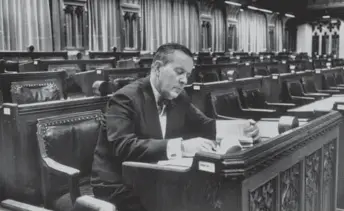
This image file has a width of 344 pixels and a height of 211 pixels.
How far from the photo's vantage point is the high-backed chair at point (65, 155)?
212cm

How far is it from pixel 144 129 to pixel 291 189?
720 millimetres

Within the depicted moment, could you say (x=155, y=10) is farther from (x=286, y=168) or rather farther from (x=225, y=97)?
(x=286, y=168)

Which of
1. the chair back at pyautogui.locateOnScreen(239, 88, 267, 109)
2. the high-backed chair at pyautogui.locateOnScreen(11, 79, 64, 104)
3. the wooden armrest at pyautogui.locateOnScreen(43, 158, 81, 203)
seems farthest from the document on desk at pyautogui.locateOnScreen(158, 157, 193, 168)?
the chair back at pyautogui.locateOnScreen(239, 88, 267, 109)

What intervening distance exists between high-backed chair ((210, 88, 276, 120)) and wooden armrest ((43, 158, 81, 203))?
2250mm

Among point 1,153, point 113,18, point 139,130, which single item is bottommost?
point 1,153

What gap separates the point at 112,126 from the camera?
75.9 inches

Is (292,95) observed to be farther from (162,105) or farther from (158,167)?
A: (158,167)

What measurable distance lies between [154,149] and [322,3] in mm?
17916

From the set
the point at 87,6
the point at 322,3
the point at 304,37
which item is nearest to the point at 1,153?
the point at 87,6

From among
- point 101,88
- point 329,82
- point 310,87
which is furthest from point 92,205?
point 329,82

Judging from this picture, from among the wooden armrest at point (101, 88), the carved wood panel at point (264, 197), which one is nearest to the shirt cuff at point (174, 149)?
the carved wood panel at point (264, 197)

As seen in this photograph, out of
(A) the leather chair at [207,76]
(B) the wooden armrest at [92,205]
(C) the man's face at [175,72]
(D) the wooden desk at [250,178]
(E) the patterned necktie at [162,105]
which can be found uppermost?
(C) the man's face at [175,72]

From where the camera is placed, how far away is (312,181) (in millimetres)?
1985

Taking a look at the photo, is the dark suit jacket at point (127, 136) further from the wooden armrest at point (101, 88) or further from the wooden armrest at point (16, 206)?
the wooden armrest at point (101, 88)
